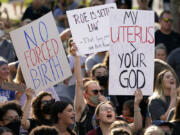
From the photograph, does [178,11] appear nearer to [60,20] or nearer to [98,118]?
[60,20]

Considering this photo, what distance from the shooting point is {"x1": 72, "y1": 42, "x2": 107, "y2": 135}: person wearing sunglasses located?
837 cm

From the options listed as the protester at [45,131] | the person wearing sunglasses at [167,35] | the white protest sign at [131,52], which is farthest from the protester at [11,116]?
the person wearing sunglasses at [167,35]

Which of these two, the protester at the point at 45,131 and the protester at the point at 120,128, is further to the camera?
the protester at the point at 120,128

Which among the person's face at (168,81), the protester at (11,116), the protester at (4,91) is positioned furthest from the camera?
the person's face at (168,81)

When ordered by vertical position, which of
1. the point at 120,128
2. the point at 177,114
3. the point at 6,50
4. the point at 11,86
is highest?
the point at 11,86

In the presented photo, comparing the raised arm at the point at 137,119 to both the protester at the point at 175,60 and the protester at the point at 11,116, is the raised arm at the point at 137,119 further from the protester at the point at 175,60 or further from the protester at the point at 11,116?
the protester at the point at 175,60

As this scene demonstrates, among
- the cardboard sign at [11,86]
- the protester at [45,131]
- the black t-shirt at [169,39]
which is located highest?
the cardboard sign at [11,86]

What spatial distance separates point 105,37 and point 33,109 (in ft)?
6.64

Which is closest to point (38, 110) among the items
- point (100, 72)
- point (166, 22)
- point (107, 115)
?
point (107, 115)

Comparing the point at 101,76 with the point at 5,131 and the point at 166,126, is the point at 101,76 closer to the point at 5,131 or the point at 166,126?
the point at 166,126

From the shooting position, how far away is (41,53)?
9.00 metres

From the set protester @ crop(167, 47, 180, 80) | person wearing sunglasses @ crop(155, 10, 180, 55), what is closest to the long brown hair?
protester @ crop(167, 47, 180, 80)

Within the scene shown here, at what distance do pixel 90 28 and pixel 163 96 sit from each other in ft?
5.06

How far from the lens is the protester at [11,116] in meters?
7.71
